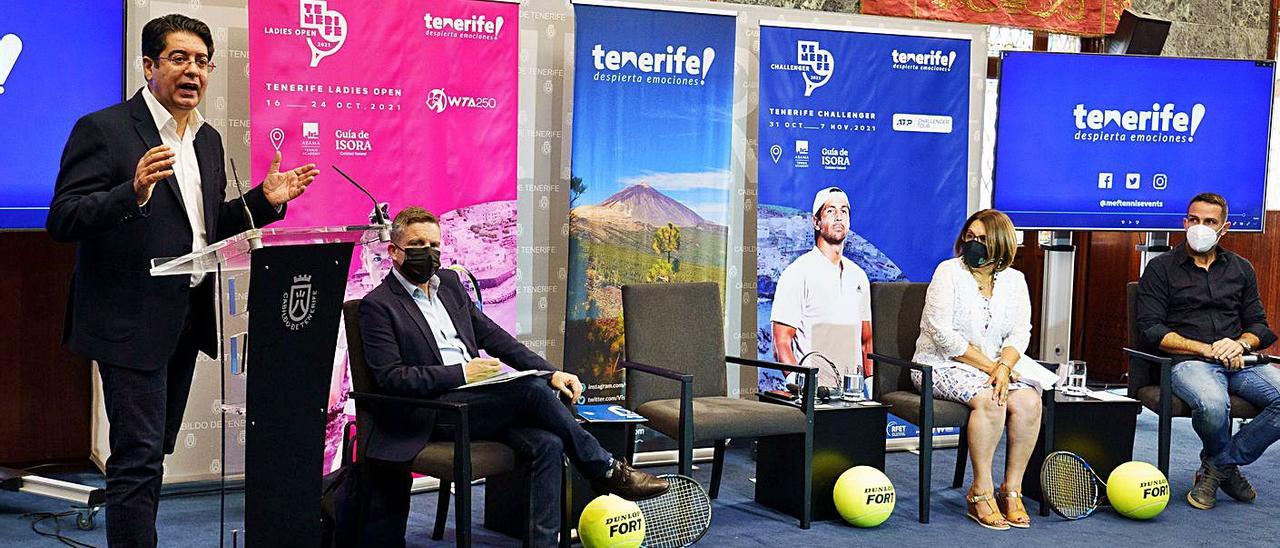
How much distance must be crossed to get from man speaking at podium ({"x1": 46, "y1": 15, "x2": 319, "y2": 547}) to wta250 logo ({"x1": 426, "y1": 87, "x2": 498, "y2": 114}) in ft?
5.99

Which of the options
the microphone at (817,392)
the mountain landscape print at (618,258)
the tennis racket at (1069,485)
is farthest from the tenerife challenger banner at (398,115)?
the tennis racket at (1069,485)

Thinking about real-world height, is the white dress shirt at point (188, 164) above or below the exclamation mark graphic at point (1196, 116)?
below

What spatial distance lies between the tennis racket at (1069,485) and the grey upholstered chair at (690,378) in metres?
0.94

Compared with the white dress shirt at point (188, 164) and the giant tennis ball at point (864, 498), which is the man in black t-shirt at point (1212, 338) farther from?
the white dress shirt at point (188, 164)

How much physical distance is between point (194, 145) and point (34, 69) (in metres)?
1.49

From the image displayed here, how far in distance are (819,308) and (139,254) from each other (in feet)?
11.0

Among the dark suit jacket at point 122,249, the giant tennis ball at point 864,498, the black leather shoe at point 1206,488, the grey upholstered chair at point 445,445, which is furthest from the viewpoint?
the black leather shoe at point 1206,488

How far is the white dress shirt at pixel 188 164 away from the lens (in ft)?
10.6

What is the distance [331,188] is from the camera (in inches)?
192

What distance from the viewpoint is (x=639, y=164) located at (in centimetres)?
550

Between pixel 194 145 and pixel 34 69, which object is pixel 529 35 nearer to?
pixel 34 69

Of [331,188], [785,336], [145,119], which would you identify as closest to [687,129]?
[785,336]

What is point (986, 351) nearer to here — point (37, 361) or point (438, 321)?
point (438, 321)

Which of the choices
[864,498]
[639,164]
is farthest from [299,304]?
[639,164]
